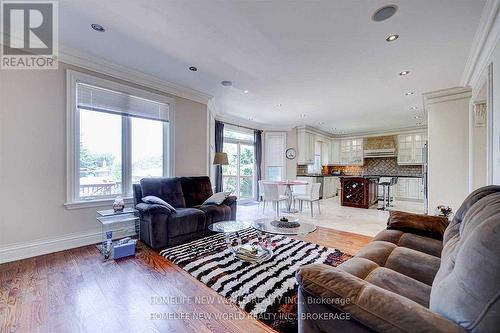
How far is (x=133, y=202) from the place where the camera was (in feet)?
11.4

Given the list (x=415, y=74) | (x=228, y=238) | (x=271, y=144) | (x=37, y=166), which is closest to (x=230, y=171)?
(x=271, y=144)

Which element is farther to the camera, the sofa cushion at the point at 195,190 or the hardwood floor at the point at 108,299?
the sofa cushion at the point at 195,190

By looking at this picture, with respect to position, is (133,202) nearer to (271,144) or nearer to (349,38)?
(349,38)

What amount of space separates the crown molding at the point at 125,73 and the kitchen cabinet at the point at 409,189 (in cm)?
725

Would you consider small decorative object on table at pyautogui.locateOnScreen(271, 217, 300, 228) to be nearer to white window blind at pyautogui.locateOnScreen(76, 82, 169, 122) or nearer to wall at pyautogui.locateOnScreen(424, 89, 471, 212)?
white window blind at pyautogui.locateOnScreen(76, 82, 169, 122)

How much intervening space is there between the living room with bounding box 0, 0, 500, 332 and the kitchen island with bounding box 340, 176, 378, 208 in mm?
1278

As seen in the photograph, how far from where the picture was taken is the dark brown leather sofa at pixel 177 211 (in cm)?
285

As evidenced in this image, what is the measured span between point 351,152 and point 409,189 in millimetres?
2496

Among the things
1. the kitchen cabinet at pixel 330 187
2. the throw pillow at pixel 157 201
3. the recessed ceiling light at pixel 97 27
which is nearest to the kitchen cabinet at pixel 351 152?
the kitchen cabinet at pixel 330 187

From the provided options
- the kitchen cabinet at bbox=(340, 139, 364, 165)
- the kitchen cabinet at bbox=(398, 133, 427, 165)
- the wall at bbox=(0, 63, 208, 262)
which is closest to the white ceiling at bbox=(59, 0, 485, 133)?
the wall at bbox=(0, 63, 208, 262)

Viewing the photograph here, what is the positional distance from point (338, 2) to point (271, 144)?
5642 mm

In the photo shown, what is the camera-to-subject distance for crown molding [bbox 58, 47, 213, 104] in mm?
2865

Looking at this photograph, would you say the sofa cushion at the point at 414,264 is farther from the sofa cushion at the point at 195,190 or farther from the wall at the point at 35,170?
the wall at the point at 35,170

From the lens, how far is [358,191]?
606cm
